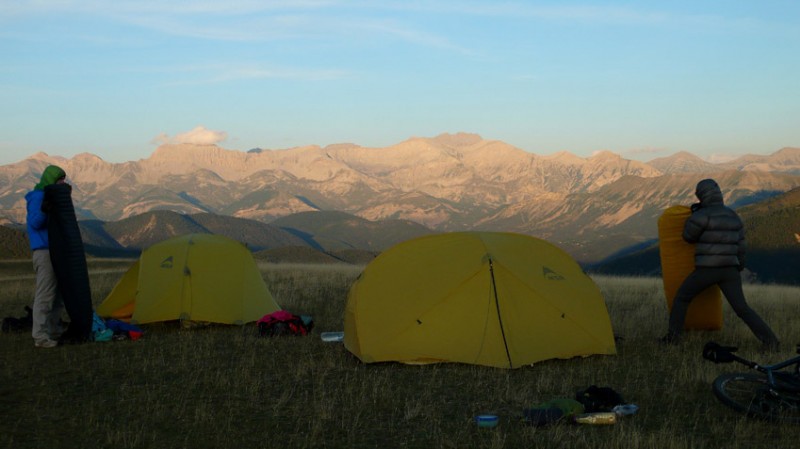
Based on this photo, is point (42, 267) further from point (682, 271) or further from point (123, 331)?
point (682, 271)

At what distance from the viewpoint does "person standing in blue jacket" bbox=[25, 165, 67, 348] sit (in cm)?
1391

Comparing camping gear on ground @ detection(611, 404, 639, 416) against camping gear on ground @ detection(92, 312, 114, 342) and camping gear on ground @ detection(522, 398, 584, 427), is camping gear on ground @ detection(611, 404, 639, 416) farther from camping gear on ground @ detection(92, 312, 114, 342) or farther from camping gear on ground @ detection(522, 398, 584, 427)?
camping gear on ground @ detection(92, 312, 114, 342)

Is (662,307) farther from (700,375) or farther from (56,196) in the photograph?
(56,196)

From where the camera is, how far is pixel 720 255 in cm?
1274

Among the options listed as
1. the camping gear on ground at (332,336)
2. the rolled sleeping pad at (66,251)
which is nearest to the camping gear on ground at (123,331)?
the rolled sleeping pad at (66,251)

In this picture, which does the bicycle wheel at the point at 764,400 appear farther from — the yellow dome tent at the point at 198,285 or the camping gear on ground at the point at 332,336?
the yellow dome tent at the point at 198,285

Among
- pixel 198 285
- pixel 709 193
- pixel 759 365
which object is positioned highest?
pixel 709 193

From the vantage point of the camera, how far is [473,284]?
483 inches

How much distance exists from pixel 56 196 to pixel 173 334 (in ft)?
11.3

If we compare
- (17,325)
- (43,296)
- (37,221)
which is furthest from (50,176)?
(17,325)

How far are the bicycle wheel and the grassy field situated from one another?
0.47 ft

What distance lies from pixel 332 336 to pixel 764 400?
791 cm

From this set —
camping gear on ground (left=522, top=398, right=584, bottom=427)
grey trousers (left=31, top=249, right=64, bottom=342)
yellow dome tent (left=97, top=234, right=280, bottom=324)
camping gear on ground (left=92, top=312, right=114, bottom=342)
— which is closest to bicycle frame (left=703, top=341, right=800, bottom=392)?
camping gear on ground (left=522, top=398, right=584, bottom=427)

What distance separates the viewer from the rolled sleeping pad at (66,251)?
547 inches
